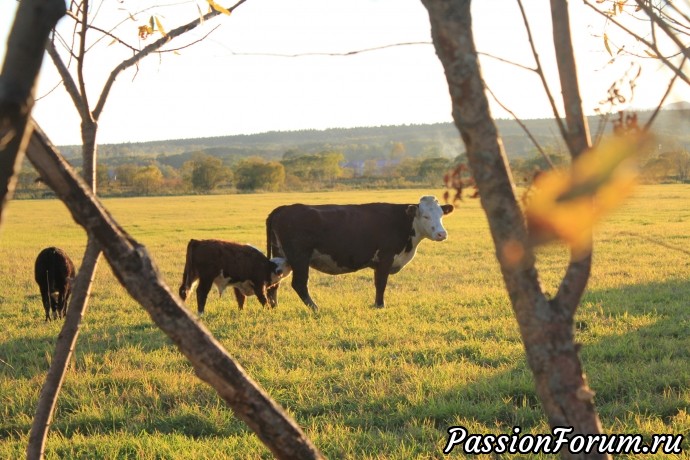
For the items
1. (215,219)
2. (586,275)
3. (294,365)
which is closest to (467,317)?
(294,365)

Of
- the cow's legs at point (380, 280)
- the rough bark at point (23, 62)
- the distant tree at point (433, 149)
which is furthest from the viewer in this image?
the distant tree at point (433, 149)

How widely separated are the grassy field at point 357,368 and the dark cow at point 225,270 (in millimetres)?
368

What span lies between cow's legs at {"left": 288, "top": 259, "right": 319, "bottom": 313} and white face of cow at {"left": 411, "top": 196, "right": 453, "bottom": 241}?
1892mm

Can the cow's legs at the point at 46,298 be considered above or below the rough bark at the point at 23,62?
below

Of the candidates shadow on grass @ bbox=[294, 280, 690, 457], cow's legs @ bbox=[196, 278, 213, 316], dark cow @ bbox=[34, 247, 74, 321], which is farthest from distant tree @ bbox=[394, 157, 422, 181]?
shadow on grass @ bbox=[294, 280, 690, 457]

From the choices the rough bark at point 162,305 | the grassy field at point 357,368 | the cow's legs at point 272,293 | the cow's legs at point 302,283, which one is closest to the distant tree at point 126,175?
the grassy field at point 357,368

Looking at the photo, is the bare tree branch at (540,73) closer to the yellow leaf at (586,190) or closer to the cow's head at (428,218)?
the yellow leaf at (586,190)

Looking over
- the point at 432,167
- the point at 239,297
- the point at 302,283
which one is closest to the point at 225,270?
the point at 239,297

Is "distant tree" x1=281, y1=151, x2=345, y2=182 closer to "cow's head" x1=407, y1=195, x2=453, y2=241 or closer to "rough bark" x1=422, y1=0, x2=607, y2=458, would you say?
"cow's head" x1=407, y1=195, x2=453, y2=241

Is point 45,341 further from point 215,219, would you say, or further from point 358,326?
point 215,219

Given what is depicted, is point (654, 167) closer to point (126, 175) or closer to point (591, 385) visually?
point (591, 385)

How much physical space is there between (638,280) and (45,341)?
8.89 metres

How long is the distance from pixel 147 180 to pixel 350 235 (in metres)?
81.8

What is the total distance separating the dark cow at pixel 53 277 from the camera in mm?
10094
